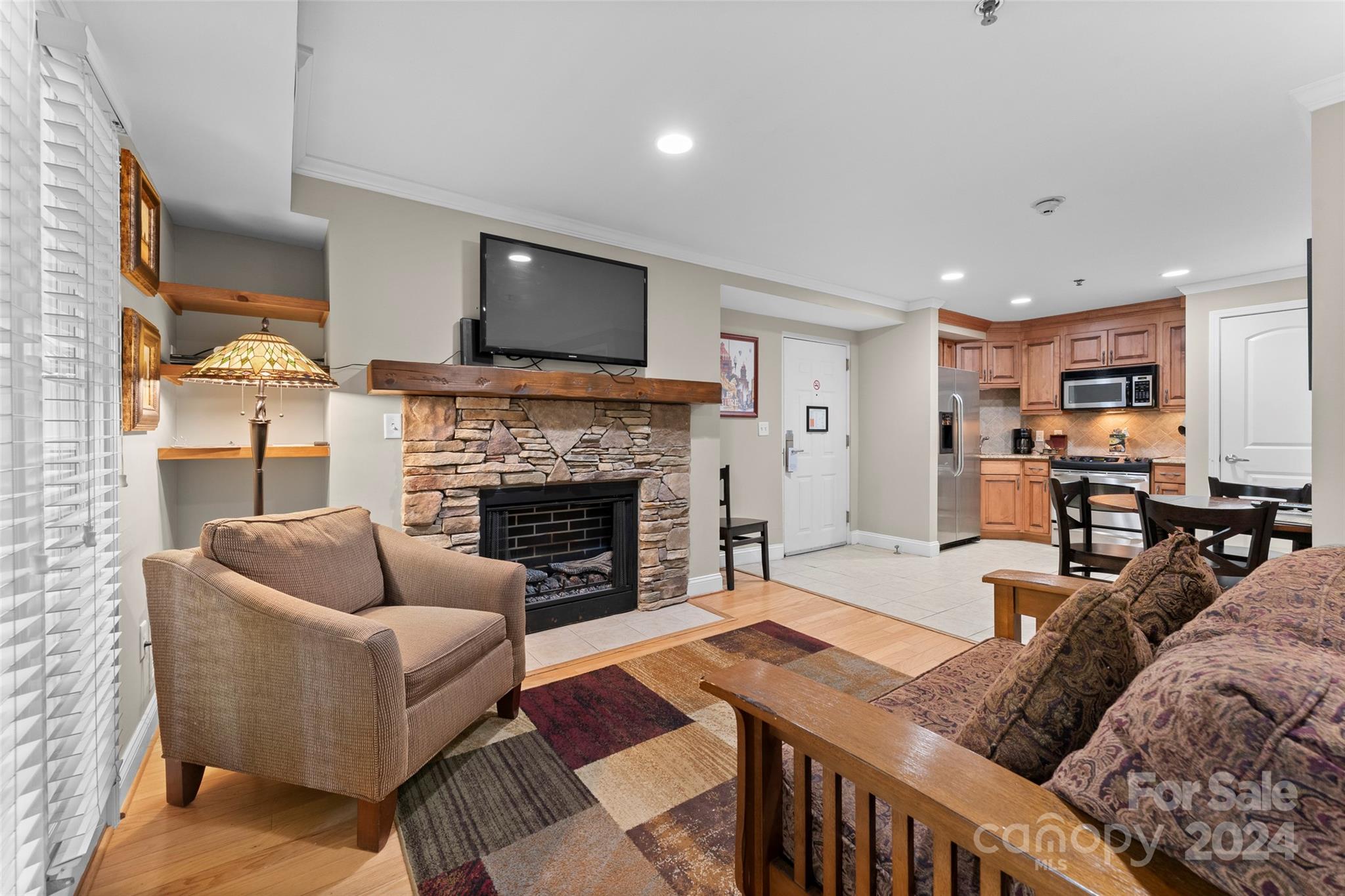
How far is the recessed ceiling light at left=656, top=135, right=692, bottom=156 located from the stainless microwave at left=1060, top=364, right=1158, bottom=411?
5.18 metres

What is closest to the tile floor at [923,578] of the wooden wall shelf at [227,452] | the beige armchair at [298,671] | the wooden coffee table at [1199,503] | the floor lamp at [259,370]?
the wooden coffee table at [1199,503]

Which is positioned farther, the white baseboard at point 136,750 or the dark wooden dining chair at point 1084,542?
the dark wooden dining chair at point 1084,542

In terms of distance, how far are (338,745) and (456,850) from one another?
1.39 ft

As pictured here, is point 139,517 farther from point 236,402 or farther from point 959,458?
point 959,458

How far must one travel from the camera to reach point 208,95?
1780 millimetres

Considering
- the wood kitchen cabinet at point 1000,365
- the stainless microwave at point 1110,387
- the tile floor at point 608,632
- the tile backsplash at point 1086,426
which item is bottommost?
the tile floor at point 608,632

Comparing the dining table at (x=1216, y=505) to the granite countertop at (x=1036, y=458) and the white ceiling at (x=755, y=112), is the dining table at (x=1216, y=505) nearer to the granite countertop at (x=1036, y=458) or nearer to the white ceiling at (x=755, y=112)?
the white ceiling at (x=755, y=112)

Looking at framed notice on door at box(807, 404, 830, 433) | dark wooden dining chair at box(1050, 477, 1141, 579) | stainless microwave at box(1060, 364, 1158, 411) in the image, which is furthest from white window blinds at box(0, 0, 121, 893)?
stainless microwave at box(1060, 364, 1158, 411)

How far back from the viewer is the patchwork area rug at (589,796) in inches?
57.6

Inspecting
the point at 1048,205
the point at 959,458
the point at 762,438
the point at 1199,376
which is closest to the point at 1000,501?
the point at 959,458

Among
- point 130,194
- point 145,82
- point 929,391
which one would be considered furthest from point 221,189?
point 929,391

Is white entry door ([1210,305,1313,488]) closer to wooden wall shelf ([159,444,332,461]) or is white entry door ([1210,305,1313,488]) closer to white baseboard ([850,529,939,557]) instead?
white baseboard ([850,529,939,557])

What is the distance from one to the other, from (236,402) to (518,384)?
137cm

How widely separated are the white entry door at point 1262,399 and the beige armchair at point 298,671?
5582 mm
